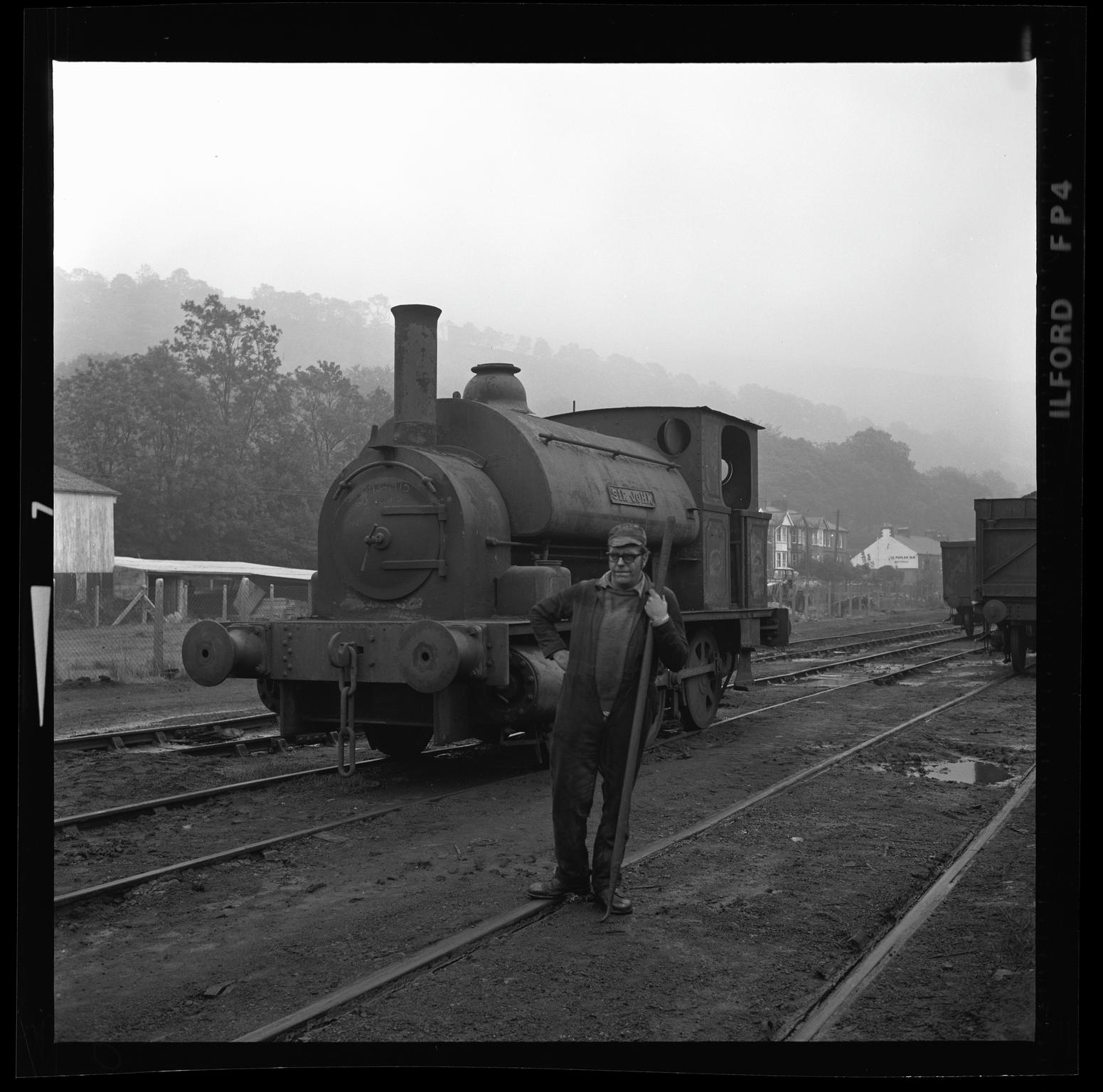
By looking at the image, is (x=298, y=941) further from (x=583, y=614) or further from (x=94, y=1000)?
(x=583, y=614)

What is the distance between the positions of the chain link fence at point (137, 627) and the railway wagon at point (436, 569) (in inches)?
155

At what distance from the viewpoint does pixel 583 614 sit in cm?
513

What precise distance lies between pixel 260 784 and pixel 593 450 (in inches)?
160

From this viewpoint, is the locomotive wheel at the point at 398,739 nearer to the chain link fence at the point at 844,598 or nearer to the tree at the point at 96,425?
the tree at the point at 96,425

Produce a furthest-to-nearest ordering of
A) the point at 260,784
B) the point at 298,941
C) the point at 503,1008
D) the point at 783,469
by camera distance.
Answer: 1. the point at 783,469
2. the point at 260,784
3. the point at 298,941
4. the point at 503,1008

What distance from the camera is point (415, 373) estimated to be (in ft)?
26.7

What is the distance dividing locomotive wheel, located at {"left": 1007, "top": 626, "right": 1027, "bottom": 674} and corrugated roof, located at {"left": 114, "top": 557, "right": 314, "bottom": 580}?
44.3 ft

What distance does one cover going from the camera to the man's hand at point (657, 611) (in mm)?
4957

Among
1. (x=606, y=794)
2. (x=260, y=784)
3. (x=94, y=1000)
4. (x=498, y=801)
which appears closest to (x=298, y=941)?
(x=94, y=1000)

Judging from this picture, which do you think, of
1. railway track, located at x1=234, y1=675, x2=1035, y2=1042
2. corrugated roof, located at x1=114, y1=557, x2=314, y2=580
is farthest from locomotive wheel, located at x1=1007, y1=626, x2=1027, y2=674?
corrugated roof, located at x1=114, y1=557, x2=314, y2=580

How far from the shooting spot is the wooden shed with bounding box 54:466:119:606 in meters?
19.3

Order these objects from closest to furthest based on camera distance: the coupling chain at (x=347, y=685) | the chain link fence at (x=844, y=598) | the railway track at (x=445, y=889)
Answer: the railway track at (x=445, y=889)
the coupling chain at (x=347, y=685)
the chain link fence at (x=844, y=598)
